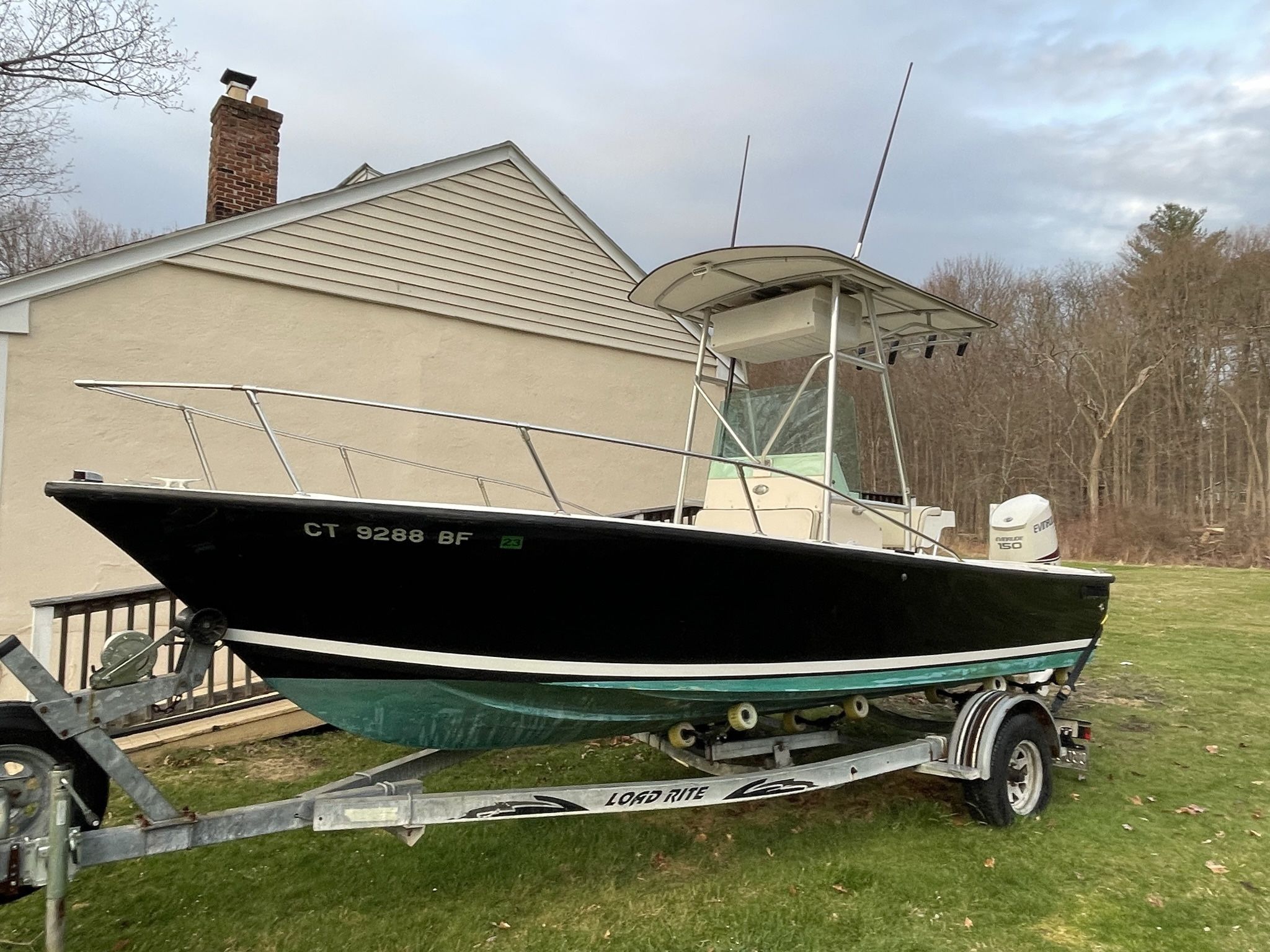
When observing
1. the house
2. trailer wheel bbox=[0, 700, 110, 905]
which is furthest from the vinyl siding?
trailer wheel bbox=[0, 700, 110, 905]

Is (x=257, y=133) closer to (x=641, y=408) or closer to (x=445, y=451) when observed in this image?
(x=445, y=451)

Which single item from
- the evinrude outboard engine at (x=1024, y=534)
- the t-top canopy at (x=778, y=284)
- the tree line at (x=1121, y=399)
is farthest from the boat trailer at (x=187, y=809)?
the tree line at (x=1121, y=399)

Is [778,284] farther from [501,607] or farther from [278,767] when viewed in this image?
[278,767]

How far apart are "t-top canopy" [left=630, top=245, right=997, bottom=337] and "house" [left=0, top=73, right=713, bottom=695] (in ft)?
12.8

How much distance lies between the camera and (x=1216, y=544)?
20281mm

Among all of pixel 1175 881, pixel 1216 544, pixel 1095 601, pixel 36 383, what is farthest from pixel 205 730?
pixel 1216 544

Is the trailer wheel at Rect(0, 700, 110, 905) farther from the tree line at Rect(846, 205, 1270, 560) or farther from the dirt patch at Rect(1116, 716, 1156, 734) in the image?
the tree line at Rect(846, 205, 1270, 560)

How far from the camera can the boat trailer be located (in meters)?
2.40

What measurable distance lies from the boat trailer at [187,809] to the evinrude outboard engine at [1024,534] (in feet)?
5.65

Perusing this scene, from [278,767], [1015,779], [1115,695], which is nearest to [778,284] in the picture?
[1015,779]

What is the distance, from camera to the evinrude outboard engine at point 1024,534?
17.2 ft

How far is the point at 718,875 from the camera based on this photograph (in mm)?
3605

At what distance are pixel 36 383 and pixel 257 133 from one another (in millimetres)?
3417

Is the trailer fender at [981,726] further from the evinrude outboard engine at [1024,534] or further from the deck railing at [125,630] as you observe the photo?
the deck railing at [125,630]
